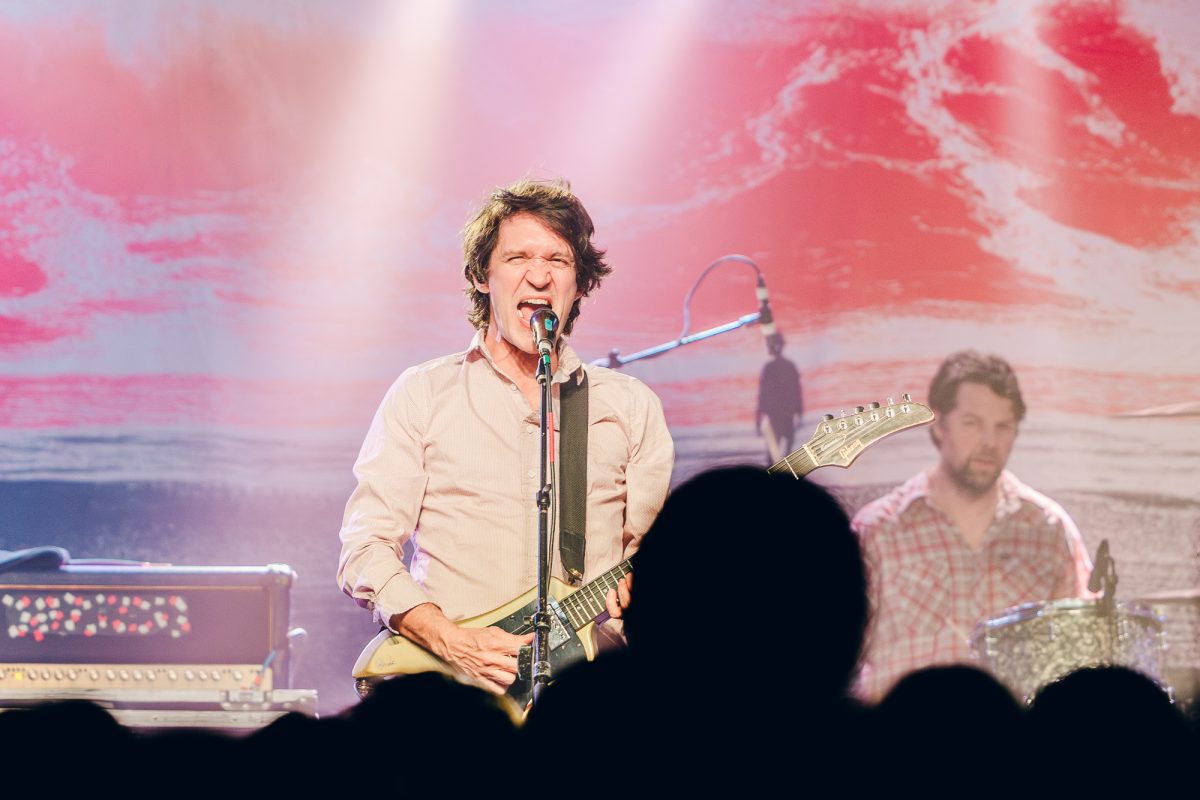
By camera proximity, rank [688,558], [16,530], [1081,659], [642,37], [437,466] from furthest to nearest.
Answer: [642,37], [16,530], [1081,659], [437,466], [688,558]

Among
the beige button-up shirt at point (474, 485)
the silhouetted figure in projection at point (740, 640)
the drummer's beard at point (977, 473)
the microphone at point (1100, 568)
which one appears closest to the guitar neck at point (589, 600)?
the beige button-up shirt at point (474, 485)

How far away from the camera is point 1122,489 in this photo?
5867 millimetres

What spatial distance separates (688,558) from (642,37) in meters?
5.12

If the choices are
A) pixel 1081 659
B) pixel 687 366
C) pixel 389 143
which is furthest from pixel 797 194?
pixel 1081 659

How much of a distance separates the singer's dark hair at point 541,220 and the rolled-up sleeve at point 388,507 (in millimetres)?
445

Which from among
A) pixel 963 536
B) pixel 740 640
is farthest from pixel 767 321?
pixel 740 640

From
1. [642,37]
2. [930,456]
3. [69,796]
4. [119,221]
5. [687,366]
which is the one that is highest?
[642,37]

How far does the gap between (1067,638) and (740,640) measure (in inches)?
150

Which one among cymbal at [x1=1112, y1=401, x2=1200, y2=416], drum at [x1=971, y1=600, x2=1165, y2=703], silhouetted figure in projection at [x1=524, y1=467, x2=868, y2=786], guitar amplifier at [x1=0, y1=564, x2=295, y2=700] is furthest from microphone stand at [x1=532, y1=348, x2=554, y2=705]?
cymbal at [x1=1112, y1=401, x2=1200, y2=416]

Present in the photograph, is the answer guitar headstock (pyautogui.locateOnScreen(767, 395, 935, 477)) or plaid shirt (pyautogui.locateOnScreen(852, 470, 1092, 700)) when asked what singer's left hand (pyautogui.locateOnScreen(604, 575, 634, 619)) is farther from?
plaid shirt (pyautogui.locateOnScreen(852, 470, 1092, 700))

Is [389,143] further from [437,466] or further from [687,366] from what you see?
[437,466]

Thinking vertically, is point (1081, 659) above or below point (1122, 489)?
below

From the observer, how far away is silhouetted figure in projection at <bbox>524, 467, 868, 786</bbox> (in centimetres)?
141

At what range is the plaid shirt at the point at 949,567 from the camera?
18.0 feet
